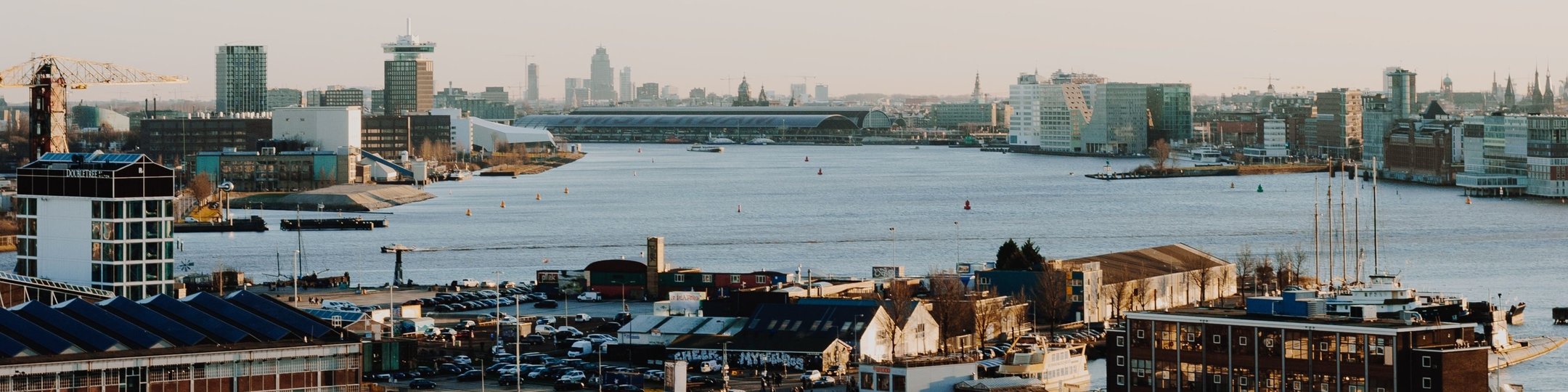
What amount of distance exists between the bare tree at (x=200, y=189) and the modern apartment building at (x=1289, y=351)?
972 inches

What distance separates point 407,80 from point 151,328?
6589 cm

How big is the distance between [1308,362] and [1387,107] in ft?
157

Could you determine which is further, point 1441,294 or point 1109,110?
point 1109,110

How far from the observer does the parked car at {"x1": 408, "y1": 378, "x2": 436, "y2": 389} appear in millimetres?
12914

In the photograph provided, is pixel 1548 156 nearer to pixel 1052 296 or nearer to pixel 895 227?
pixel 895 227

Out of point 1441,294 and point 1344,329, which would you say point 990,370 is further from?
point 1441,294

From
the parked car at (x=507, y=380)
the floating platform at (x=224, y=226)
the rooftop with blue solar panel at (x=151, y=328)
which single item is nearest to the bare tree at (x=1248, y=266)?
the parked car at (x=507, y=380)

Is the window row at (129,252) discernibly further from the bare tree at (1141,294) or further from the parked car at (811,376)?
the bare tree at (1141,294)

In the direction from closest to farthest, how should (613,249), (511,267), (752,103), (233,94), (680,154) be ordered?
1. (511,267)
2. (613,249)
3. (680,154)
4. (233,94)
5. (752,103)

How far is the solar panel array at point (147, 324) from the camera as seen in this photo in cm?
993

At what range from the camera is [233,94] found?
74.4 meters

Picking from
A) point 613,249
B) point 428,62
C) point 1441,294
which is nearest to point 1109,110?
point 428,62

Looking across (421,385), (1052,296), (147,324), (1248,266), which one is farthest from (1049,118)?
(147,324)

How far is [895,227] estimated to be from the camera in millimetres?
29078
